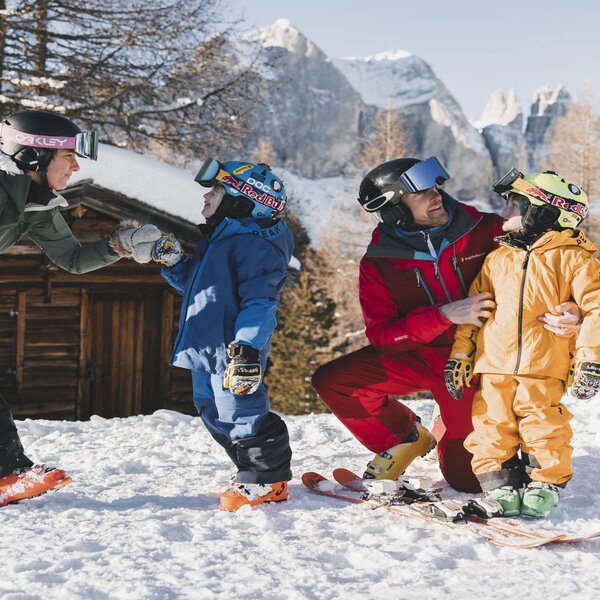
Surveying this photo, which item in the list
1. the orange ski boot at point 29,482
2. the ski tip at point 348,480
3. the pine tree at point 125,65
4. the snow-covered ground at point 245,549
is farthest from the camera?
the pine tree at point 125,65

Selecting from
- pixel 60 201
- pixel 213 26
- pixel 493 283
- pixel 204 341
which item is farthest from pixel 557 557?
pixel 213 26

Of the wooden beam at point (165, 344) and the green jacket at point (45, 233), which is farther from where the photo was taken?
the wooden beam at point (165, 344)

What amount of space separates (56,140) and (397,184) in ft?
5.62

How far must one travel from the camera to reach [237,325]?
3.15 metres

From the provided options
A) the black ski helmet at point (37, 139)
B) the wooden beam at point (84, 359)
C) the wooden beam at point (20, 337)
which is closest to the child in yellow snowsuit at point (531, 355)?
the black ski helmet at point (37, 139)

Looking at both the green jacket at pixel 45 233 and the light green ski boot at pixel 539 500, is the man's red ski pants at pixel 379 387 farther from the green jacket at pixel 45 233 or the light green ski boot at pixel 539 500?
the green jacket at pixel 45 233

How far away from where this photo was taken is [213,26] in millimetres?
13828

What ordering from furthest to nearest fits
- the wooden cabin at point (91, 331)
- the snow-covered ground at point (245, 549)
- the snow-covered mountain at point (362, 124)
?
1. the snow-covered mountain at point (362, 124)
2. the wooden cabin at point (91, 331)
3. the snow-covered ground at point (245, 549)

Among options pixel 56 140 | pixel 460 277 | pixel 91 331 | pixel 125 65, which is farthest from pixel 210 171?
pixel 125 65

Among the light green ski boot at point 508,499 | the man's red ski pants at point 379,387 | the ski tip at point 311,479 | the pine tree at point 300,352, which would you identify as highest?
the man's red ski pants at point 379,387

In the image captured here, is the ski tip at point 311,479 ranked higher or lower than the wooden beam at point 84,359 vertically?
higher

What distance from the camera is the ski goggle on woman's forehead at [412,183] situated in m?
3.37

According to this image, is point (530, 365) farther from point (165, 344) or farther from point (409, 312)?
point (165, 344)

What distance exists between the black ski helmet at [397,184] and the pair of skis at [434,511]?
4.49 ft
